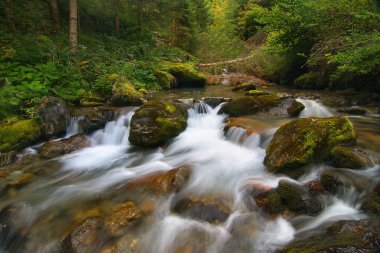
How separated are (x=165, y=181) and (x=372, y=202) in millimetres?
3337

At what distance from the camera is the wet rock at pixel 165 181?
18.3 feet

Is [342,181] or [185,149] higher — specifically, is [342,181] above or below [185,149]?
above

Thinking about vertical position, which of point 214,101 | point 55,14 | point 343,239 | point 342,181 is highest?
point 55,14

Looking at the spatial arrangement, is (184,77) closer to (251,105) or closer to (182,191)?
(251,105)

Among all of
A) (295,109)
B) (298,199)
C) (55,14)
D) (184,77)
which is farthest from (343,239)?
(55,14)

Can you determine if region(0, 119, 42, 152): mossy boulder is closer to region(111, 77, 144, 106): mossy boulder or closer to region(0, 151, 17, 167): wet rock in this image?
region(0, 151, 17, 167): wet rock

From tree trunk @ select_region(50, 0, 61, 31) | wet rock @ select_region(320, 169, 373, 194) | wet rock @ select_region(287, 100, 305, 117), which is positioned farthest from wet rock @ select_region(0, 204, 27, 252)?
tree trunk @ select_region(50, 0, 61, 31)

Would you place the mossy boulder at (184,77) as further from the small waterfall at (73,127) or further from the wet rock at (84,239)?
the wet rock at (84,239)

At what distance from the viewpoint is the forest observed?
4.55 meters

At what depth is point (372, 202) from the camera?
14.9ft

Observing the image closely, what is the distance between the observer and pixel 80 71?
11.2m

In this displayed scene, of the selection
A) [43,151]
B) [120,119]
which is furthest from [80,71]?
[43,151]

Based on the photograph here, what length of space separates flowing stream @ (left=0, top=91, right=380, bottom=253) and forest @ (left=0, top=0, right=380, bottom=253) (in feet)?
0.09

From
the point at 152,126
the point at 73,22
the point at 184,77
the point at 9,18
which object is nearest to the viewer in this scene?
the point at 152,126
